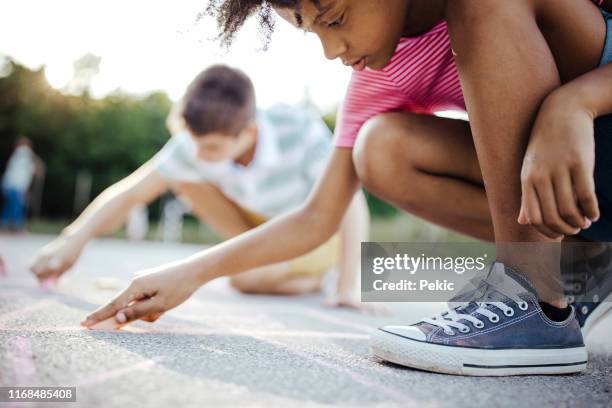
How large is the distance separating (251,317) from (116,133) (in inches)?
713

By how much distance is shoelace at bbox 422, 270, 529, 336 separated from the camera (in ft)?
3.77

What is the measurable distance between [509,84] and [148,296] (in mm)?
936

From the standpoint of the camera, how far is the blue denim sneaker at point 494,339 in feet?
3.67

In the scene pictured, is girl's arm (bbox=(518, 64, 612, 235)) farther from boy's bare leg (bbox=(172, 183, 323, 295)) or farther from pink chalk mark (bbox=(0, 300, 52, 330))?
boy's bare leg (bbox=(172, 183, 323, 295))

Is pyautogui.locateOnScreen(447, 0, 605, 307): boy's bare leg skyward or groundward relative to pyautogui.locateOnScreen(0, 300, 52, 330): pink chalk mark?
skyward

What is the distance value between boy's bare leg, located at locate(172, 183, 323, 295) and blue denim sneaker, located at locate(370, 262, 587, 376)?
2.09m

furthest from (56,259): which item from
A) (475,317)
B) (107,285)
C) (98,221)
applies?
(475,317)

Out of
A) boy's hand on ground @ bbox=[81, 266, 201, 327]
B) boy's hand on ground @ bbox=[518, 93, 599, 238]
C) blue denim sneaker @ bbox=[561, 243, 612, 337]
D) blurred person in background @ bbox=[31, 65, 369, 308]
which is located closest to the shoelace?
boy's hand on ground @ bbox=[518, 93, 599, 238]

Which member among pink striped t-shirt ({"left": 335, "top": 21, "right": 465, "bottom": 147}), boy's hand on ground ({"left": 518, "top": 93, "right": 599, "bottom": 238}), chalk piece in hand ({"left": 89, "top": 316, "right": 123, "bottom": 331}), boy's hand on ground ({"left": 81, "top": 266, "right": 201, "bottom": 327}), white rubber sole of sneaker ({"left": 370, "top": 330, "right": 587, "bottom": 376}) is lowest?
chalk piece in hand ({"left": 89, "top": 316, "right": 123, "bottom": 331})

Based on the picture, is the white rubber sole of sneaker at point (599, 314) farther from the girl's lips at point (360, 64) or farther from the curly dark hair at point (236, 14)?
the curly dark hair at point (236, 14)

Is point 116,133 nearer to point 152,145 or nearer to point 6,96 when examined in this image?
point 152,145

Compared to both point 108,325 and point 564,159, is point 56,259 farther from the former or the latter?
point 564,159

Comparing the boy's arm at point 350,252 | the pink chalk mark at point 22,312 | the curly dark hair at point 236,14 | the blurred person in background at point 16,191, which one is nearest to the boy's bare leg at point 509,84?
the curly dark hair at point 236,14

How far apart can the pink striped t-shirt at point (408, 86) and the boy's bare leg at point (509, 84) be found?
35cm
